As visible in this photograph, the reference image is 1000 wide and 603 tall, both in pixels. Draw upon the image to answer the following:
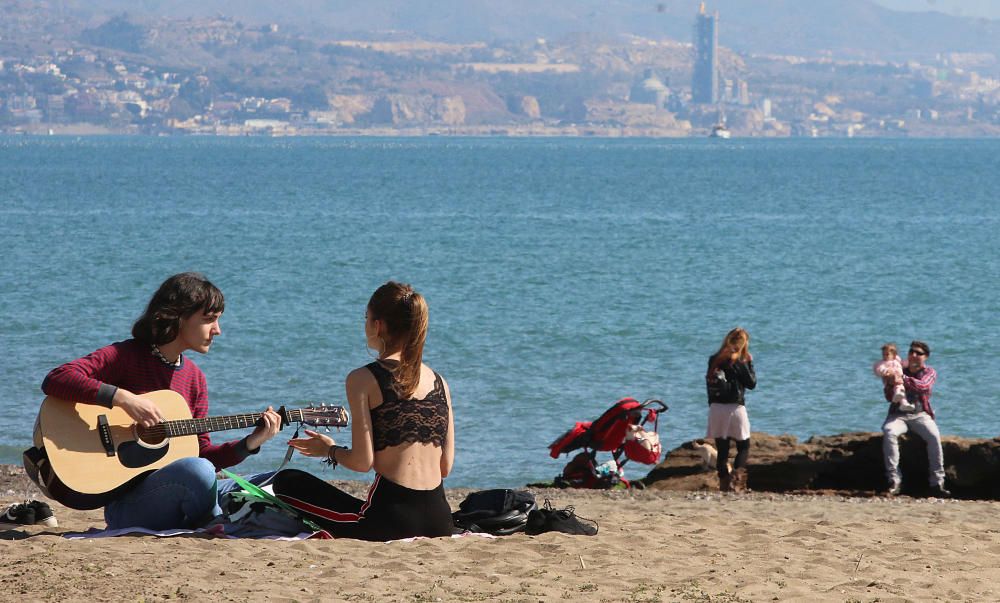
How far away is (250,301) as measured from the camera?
97.3 feet

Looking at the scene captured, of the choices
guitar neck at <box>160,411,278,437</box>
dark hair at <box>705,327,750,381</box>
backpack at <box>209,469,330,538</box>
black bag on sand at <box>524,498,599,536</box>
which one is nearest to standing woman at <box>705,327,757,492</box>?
dark hair at <box>705,327,750,381</box>

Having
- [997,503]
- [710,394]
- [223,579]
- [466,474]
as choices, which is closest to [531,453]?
[466,474]

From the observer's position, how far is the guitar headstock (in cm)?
636

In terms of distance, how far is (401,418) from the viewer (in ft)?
20.8

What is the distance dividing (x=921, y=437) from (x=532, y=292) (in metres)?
22.0

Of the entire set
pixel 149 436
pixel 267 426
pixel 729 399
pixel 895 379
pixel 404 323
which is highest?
pixel 404 323

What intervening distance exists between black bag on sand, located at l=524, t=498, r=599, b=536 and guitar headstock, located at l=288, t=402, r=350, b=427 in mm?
1331

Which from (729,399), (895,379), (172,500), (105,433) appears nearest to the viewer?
(105,433)

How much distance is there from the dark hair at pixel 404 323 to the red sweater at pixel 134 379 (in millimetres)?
865

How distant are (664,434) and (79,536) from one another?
389 inches

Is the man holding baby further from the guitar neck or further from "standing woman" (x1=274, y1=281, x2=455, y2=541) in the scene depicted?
the guitar neck

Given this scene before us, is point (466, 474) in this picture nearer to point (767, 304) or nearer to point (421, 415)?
point (421, 415)

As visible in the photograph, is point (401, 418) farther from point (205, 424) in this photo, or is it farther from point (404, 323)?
point (205, 424)

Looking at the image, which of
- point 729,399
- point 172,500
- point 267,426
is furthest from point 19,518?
point 729,399
